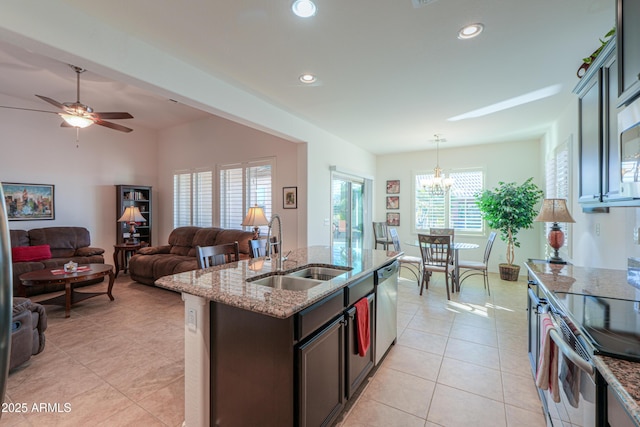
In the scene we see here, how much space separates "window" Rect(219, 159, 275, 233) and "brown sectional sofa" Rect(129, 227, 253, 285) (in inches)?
18.4

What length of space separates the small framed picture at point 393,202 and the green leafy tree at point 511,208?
2032 millimetres

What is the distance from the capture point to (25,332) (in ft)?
8.02

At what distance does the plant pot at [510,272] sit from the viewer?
530cm

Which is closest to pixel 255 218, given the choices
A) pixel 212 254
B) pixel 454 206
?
pixel 212 254

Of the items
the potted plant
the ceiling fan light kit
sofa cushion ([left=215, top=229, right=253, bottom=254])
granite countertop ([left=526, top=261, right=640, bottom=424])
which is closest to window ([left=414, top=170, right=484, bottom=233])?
the potted plant

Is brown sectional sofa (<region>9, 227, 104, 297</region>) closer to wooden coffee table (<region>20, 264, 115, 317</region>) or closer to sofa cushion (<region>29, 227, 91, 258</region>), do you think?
sofa cushion (<region>29, 227, 91, 258</region>)

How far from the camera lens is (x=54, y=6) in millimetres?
1931

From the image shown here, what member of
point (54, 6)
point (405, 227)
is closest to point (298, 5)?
point (54, 6)

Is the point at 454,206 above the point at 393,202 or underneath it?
underneath

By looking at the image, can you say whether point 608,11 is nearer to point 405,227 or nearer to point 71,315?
point 405,227

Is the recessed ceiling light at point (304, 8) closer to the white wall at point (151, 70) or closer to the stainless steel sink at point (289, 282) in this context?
the white wall at point (151, 70)

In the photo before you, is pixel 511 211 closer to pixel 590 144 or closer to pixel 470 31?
pixel 590 144

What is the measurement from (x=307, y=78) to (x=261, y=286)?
2.34 m

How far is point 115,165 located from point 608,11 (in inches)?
305
